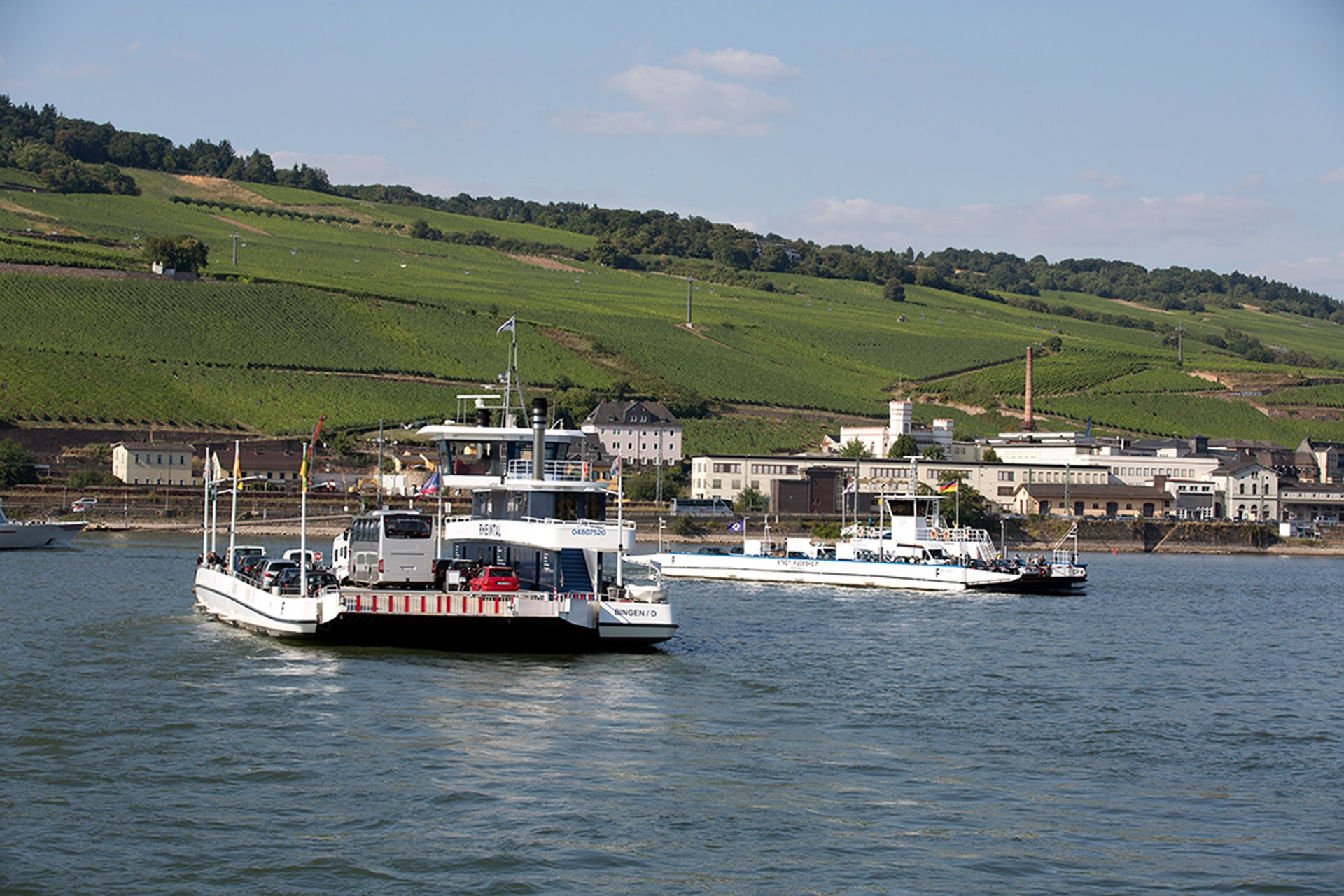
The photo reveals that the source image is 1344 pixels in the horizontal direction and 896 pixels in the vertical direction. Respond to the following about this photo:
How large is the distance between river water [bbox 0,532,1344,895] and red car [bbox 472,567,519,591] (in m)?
1.66

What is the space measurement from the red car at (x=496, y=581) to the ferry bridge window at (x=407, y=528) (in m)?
2.46

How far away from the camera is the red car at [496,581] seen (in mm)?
32375

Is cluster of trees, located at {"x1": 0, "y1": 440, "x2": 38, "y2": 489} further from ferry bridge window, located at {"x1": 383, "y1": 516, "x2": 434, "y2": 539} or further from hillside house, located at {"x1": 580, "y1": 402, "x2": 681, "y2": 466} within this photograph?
ferry bridge window, located at {"x1": 383, "y1": 516, "x2": 434, "y2": 539}

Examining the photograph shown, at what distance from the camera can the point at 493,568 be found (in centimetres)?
Answer: 3394

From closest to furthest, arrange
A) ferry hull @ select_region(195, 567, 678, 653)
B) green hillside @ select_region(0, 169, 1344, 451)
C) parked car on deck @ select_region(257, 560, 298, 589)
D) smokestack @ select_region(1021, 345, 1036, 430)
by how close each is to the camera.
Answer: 1. ferry hull @ select_region(195, 567, 678, 653)
2. parked car on deck @ select_region(257, 560, 298, 589)
3. green hillside @ select_region(0, 169, 1344, 451)
4. smokestack @ select_region(1021, 345, 1036, 430)

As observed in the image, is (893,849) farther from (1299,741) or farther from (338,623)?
(338,623)

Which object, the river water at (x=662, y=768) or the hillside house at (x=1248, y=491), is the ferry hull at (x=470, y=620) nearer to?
the river water at (x=662, y=768)

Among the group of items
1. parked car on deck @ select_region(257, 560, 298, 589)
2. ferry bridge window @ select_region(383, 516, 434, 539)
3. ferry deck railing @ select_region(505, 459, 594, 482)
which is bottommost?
parked car on deck @ select_region(257, 560, 298, 589)

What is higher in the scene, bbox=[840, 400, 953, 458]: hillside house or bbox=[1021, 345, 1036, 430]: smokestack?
bbox=[1021, 345, 1036, 430]: smokestack

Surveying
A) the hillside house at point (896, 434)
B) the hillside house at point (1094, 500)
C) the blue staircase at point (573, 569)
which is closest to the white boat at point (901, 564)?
the blue staircase at point (573, 569)

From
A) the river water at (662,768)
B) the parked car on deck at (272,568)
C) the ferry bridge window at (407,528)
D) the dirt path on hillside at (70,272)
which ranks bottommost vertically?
the river water at (662,768)

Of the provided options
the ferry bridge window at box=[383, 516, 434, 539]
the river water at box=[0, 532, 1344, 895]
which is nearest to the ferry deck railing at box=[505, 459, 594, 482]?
the ferry bridge window at box=[383, 516, 434, 539]

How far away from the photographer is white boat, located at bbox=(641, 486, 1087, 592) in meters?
63.6

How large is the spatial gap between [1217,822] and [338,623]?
1937cm
